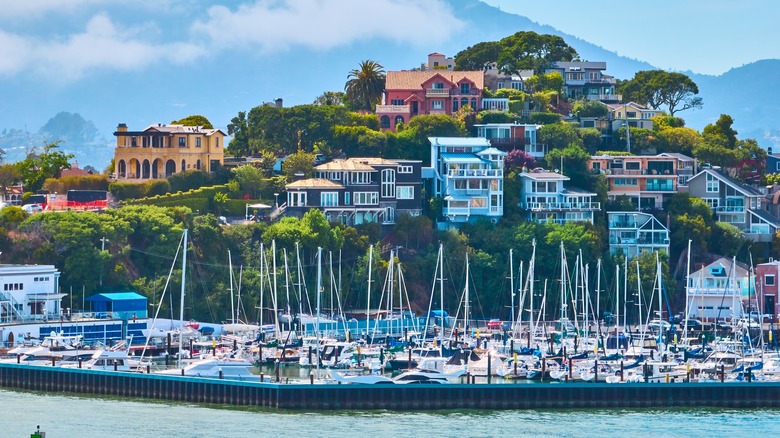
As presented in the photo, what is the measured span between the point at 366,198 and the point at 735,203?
27.7 metres

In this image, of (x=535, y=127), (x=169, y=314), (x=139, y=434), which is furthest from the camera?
(x=535, y=127)

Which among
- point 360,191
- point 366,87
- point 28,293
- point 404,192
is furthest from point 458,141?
point 28,293

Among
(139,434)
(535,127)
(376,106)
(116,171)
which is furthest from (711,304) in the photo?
(139,434)

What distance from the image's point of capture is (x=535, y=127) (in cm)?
13288

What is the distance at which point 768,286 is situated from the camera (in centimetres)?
11681

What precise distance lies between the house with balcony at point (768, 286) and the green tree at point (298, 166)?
30.8m

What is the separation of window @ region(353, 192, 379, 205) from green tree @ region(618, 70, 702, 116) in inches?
1543

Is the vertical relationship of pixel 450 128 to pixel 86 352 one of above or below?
above

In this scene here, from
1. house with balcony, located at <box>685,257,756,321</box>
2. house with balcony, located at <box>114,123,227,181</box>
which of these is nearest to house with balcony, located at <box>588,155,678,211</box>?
house with balcony, located at <box>685,257,756,321</box>

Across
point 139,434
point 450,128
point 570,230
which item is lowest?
point 139,434

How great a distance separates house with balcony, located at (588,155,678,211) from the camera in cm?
12912

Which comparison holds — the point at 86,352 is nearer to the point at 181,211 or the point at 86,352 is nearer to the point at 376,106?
the point at 181,211

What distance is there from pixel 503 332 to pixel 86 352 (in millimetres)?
26898

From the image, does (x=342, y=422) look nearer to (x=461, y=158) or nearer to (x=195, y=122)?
(x=461, y=158)
